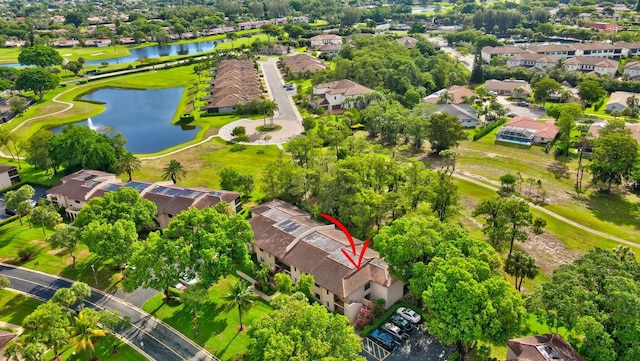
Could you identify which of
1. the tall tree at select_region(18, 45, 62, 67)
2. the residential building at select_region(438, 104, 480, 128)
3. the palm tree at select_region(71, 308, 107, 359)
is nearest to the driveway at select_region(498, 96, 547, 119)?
the residential building at select_region(438, 104, 480, 128)

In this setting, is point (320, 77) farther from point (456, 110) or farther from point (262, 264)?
point (262, 264)

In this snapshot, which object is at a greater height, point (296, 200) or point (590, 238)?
point (296, 200)

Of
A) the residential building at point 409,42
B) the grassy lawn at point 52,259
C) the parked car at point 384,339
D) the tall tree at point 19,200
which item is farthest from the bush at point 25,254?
the residential building at point 409,42

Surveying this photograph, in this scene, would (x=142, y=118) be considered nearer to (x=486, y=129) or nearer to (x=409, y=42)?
(x=486, y=129)

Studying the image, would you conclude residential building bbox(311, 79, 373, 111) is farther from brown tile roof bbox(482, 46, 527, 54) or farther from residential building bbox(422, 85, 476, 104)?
brown tile roof bbox(482, 46, 527, 54)

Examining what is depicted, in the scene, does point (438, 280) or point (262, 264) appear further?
point (262, 264)

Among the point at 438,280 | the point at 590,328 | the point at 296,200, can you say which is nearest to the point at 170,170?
the point at 296,200
